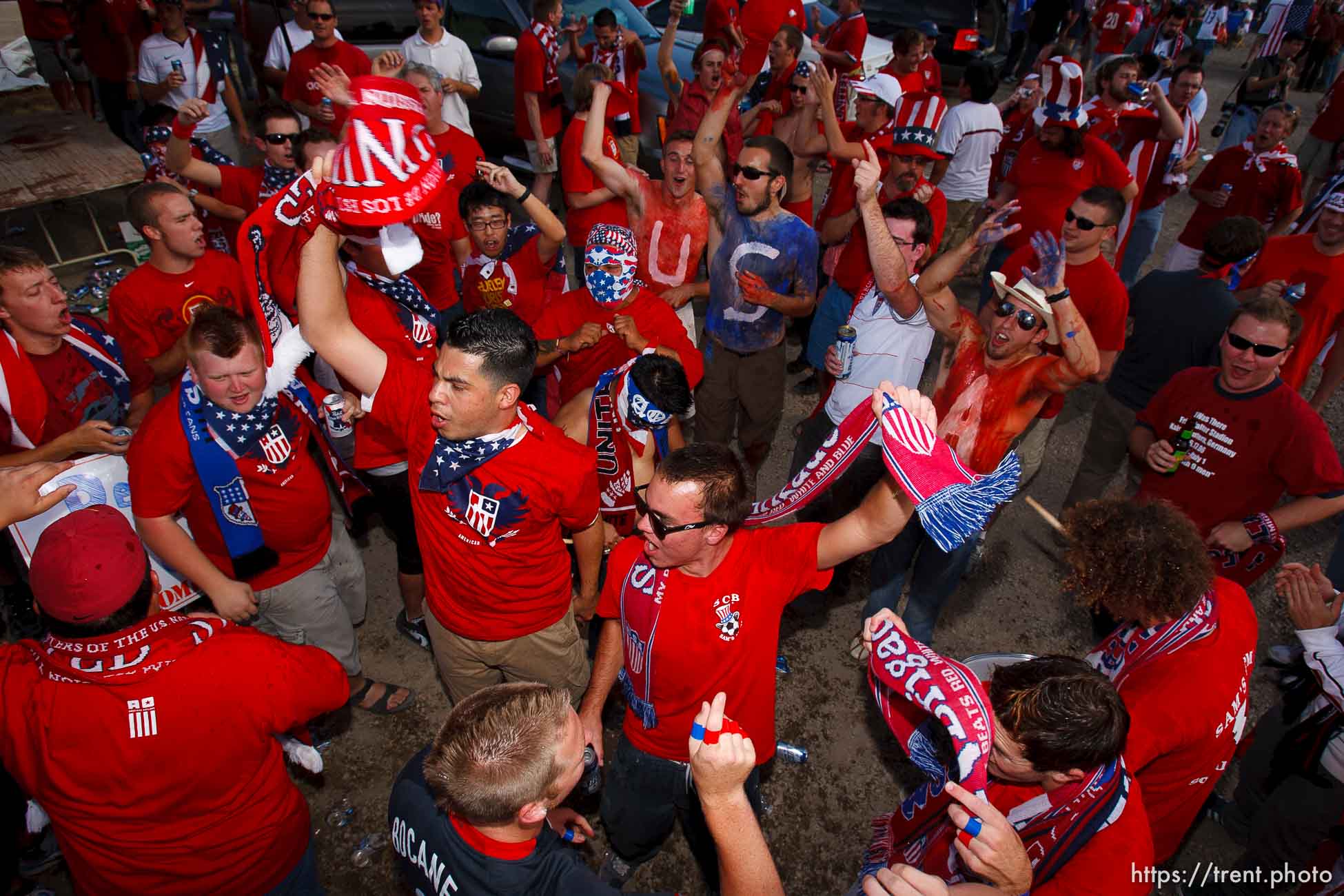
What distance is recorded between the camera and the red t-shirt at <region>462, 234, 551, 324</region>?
5.10 m

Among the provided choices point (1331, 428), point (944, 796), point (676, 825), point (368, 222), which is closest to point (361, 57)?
point (368, 222)

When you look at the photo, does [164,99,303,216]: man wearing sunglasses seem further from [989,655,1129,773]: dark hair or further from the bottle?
the bottle

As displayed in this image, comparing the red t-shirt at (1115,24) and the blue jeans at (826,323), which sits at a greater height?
the red t-shirt at (1115,24)

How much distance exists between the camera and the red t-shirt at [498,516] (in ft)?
10.1

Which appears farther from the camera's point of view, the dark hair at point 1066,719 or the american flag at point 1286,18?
the american flag at point 1286,18

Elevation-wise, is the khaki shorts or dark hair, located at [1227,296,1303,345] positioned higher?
dark hair, located at [1227,296,1303,345]

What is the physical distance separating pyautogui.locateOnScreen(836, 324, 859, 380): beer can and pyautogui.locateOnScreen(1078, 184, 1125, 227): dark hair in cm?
166

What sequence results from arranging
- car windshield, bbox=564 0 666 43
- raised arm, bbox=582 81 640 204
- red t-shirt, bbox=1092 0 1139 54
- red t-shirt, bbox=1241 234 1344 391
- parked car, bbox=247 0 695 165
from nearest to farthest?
red t-shirt, bbox=1241 234 1344 391 → raised arm, bbox=582 81 640 204 → parked car, bbox=247 0 695 165 → car windshield, bbox=564 0 666 43 → red t-shirt, bbox=1092 0 1139 54

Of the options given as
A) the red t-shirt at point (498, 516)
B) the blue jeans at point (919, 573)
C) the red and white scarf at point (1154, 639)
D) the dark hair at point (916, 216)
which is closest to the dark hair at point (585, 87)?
the dark hair at point (916, 216)

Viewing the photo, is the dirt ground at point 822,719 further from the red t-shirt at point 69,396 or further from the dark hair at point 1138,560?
the red t-shirt at point 69,396

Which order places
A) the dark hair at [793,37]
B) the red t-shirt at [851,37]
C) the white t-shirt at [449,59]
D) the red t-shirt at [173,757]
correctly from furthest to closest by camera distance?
→ the red t-shirt at [851,37], the dark hair at [793,37], the white t-shirt at [449,59], the red t-shirt at [173,757]

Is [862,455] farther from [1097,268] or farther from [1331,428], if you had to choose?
[1331,428]

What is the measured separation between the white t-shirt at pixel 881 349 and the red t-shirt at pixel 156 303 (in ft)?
11.6

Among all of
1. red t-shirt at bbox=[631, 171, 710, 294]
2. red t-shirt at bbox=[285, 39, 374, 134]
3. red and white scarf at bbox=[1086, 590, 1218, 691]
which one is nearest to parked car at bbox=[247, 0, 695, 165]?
red t-shirt at bbox=[285, 39, 374, 134]
